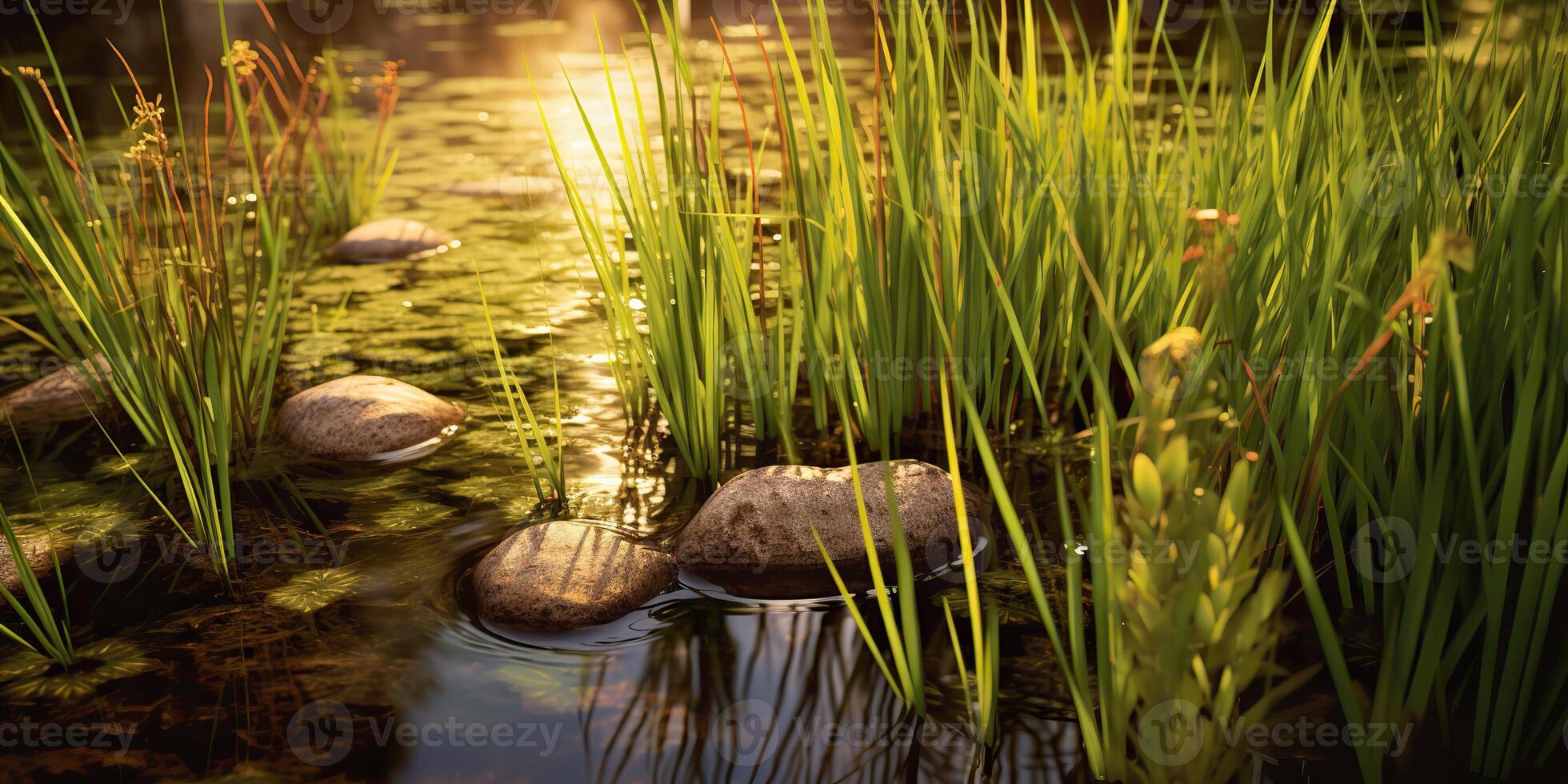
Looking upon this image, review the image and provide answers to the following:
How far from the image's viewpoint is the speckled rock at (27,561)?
199 cm

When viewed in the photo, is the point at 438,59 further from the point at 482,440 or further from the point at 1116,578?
the point at 1116,578

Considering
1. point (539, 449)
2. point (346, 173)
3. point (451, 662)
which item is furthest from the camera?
point (346, 173)

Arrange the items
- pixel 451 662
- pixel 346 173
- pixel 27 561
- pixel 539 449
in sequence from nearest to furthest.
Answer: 1. pixel 451 662
2. pixel 27 561
3. pixel 539 449
4. pixel 346 173

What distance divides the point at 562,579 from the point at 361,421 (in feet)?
2.91

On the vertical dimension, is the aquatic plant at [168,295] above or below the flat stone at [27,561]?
above

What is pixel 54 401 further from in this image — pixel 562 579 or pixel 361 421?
pixel 562 579

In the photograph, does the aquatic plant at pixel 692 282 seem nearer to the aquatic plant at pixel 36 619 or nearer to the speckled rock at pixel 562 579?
the speckled rock at pixel 562 579

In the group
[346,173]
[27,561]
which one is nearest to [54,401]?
[27,561]

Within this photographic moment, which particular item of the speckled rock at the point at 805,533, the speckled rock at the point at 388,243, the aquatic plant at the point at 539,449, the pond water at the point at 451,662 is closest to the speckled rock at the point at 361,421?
the pond water at the point at 451,662

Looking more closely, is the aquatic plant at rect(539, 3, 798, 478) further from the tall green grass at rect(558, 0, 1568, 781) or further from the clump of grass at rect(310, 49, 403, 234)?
the clump of grass at rect(310, 49, 403, 234)

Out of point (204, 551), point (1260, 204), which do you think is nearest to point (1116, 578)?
point (1260, 204)

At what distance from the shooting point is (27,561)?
194cm

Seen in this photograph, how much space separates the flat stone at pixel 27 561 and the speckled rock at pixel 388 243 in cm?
200

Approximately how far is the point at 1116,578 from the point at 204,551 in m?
1.67
